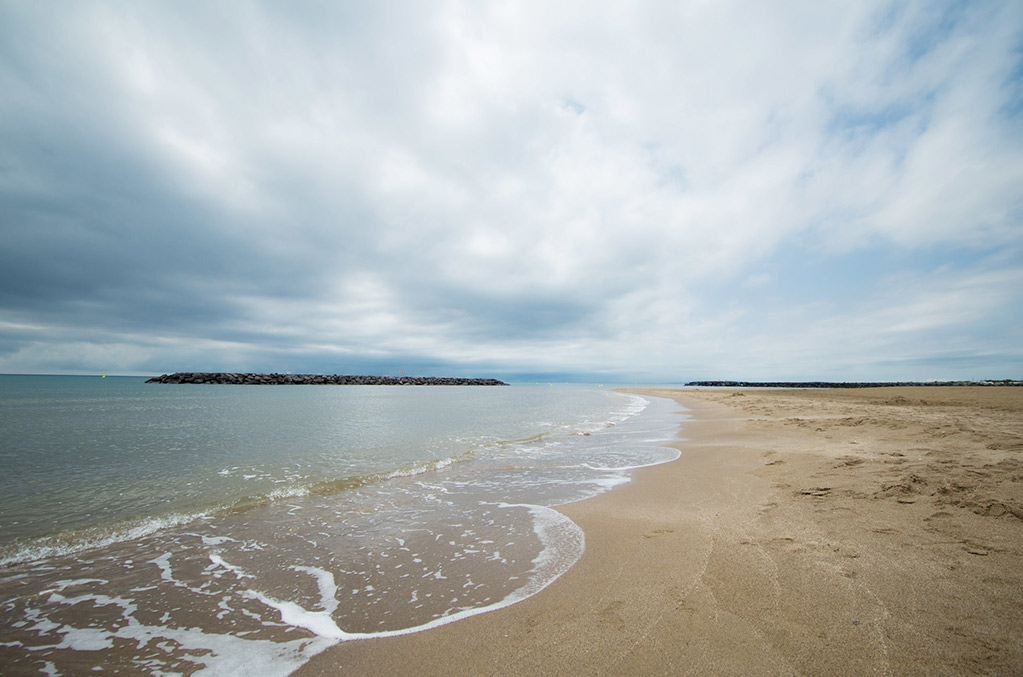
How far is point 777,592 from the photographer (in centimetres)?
350

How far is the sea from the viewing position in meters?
3.44

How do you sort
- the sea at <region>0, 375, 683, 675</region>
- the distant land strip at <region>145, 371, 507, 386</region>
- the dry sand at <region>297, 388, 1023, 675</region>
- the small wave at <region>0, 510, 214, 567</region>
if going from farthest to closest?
the distant land strip at <region>145, 371, 507, 386</region> → the small wave at <region>0, 510, 214, 567</region> → the sea at <region>0, 375, 683, 675</region> → the dry sand at <region>297, 388, 1023, 675</region>

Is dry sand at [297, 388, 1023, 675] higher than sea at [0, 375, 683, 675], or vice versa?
dry sand at [297, 388, 1023, 675]

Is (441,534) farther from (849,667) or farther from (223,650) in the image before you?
(849,667)

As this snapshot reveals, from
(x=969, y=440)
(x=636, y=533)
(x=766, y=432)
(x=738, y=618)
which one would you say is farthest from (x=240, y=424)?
(x=969, y=440)

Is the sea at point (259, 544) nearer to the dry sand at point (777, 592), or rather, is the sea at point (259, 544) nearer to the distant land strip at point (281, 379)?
the dry sand at point (777, 592)

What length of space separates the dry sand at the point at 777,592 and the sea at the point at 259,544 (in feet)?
1.60

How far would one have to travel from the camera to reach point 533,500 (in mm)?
7289

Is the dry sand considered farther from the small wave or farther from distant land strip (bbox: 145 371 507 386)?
distant land strip (bbox: 145 371 507 386)

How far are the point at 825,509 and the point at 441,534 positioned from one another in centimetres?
548

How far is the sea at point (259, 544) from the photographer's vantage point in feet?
11.3

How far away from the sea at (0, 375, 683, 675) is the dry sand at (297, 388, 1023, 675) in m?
0.49

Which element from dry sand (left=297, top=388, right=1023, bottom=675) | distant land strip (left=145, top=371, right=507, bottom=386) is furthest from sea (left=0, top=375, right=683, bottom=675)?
distant land strip (left=145, top=371, right=507, bottom=386)

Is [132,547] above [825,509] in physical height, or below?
below
